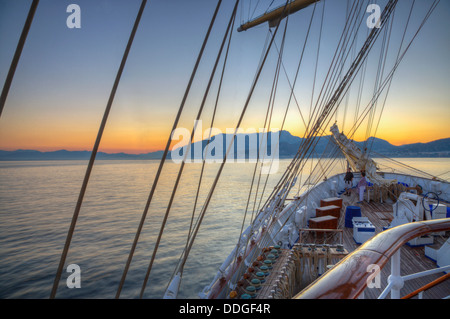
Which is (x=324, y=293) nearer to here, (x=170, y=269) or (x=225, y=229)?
(x=170, y=269)

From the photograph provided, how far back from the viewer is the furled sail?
877cm

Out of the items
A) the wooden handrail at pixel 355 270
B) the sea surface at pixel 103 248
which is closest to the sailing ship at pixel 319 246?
the wooden handrail at pixel 355 270

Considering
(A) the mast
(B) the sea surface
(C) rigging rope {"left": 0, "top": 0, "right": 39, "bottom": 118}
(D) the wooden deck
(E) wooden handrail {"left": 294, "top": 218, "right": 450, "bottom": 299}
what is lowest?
(B) the sea surface

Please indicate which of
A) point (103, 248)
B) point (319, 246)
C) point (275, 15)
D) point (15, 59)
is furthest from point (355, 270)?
point (103, 248)

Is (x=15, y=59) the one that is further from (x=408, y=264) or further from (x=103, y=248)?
(x=103, y=248)

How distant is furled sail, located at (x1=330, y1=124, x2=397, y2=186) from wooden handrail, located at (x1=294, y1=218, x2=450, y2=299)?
29.2 ft

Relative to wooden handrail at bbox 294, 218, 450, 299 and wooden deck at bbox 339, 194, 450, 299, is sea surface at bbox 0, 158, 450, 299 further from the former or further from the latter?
wooden handrail at bbox 294, 218, 450, 299

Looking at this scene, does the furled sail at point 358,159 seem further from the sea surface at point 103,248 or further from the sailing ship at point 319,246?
the sea surface at point 103,248

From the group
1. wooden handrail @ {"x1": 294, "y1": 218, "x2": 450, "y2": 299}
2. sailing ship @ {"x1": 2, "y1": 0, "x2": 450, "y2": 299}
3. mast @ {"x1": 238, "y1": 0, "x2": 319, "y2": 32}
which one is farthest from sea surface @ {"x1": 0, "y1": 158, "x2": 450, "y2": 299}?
mast @ {"x1": 238, "y1": 0, "x2": 319, "y2": 32}

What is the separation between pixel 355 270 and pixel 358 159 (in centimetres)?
1063

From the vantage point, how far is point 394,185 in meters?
8.53

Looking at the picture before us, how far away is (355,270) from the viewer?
2.32 feet

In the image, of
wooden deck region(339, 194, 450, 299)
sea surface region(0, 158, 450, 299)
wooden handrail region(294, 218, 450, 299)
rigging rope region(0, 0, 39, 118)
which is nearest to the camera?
wooden handrail region(294, 218, 450, 299)
